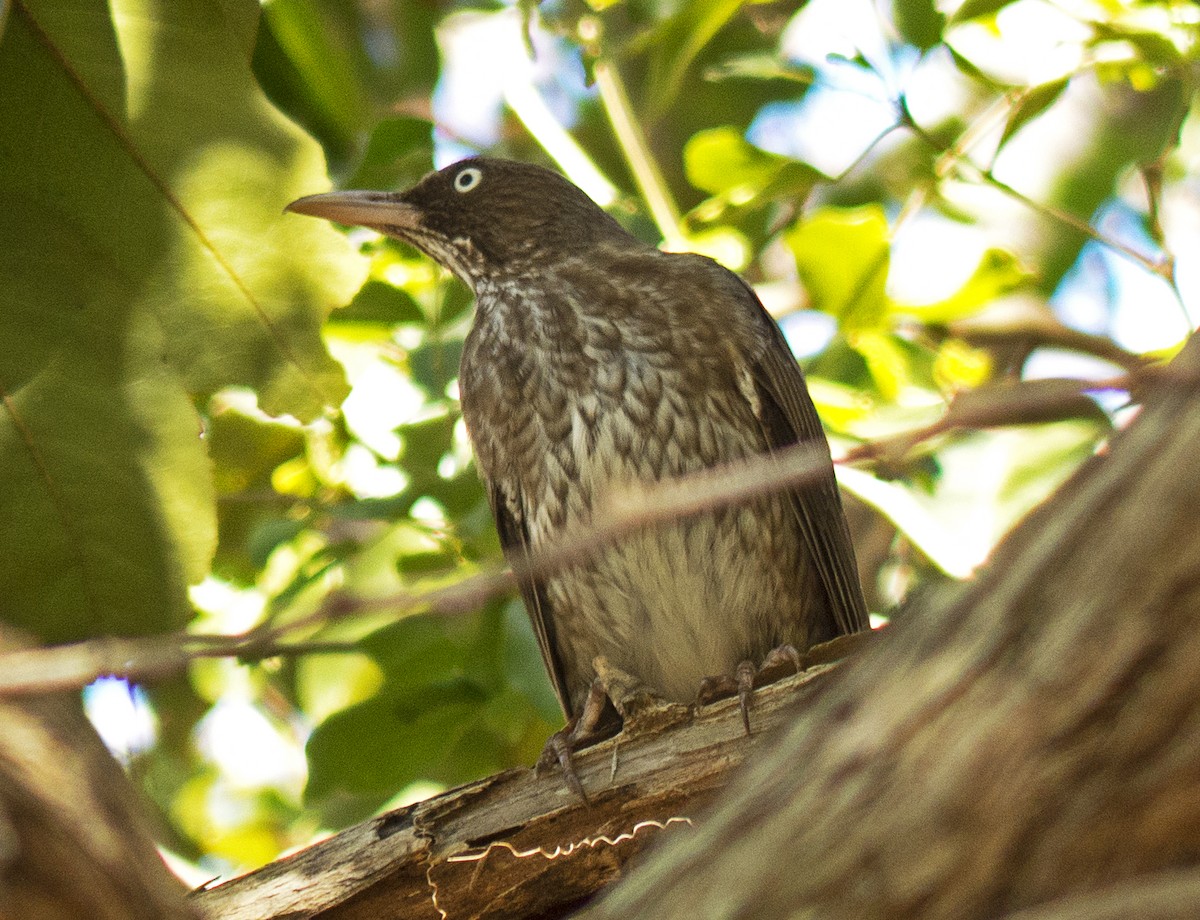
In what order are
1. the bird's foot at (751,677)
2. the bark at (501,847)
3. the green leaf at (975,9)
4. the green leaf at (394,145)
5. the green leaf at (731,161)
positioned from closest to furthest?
the bark at (501,847), the bird's foot at (751,677), the green leaf at (975,9), the green leaf at (394,145), the green leaf at (731,161)

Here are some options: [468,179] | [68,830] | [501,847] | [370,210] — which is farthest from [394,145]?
[68,830]

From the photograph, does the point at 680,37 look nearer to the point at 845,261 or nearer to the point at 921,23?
the point at 921,23

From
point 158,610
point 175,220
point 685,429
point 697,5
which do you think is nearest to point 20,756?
point 158,610

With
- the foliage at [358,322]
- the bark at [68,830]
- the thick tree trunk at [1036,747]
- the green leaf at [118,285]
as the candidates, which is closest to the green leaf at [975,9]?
the foliage at [358,322]

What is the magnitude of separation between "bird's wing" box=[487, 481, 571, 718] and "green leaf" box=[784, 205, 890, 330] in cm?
96

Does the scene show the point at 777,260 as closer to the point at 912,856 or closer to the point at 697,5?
the point at 697,5

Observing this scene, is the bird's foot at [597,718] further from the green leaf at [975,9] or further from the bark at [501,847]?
the green leaf at [975,9]

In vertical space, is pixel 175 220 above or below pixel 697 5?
below

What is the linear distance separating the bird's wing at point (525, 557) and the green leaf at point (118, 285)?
1.21 metres

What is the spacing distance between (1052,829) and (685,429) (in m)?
2.48

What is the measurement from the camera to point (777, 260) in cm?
626

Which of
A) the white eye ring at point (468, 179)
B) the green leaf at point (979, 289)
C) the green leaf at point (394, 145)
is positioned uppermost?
the white eye ring at point (468, 179)

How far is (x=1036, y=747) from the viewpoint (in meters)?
1.22

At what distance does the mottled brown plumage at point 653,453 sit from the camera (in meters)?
3.69
